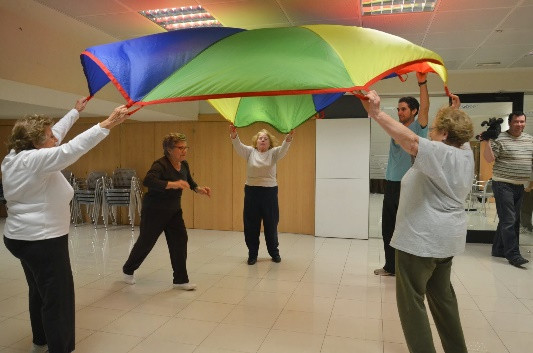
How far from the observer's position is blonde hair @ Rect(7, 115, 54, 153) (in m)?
2.19

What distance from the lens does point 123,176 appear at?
7.19 meters

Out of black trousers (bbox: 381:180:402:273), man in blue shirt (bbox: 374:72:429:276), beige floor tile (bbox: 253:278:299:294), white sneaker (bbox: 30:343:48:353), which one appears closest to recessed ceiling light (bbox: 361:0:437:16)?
man in blue shirt (bbox: 374:72:429:276)

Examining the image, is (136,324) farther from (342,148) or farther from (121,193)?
(121,193)

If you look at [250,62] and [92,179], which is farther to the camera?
[92,179]

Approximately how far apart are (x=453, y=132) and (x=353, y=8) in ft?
7.20

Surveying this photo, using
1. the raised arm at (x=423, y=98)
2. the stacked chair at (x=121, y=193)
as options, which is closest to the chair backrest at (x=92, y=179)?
the stacked chair at (x=121, y=193)

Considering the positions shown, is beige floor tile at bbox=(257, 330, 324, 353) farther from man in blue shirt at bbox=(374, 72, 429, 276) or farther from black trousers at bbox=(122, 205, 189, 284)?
man in blue shirt at bbox=(374, 72, 429, 276)

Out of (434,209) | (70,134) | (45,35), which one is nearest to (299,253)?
(434,209)

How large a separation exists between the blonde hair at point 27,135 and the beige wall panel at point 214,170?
464cm

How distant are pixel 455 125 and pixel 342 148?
4.11 metres

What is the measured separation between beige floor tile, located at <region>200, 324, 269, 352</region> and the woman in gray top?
3.38ft

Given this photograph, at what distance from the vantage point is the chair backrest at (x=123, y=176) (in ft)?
23.6

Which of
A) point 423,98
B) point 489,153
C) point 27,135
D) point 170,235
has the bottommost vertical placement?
point 170,235

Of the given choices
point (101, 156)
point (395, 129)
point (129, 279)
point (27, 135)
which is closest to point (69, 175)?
point (101, 156)
